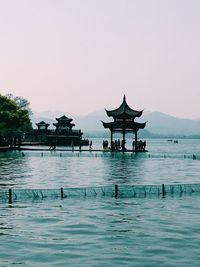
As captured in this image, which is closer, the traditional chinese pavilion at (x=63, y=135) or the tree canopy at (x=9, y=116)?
the tree canopy at (x=9, y=116)

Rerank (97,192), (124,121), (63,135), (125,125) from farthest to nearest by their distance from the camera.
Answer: (63,135) → (124,121) → (125,125) → (97,192)

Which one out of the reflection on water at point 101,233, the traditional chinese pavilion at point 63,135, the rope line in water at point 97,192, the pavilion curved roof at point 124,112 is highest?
the pavilion curved roof at point 124,112

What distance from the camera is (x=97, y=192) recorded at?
1117 inches

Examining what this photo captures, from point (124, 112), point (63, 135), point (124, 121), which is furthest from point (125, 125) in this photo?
point (63, 135)

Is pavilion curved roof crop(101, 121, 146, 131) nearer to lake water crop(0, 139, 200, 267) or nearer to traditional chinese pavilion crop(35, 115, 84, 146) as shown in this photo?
traditional chinese pavilion crop(35, 115, 84, 146)

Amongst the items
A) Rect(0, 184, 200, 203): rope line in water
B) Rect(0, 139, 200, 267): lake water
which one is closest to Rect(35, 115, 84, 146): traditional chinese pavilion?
Rect(0, 184, 200, 203): rope line in water

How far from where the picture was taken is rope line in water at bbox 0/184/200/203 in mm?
26547

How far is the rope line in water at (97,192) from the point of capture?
2655cm

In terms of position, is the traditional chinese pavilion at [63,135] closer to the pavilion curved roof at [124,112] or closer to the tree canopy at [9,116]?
the tree canopy at [9,116]

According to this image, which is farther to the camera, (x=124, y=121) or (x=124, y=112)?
(x=124, y=121)

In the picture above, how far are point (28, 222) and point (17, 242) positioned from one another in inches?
143

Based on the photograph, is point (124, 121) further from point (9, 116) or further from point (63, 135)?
point (63, 135)

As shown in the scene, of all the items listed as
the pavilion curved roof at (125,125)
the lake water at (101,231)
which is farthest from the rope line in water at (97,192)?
the pavilion curved roof at (125,125)

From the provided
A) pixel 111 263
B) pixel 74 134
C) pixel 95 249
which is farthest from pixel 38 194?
pixel 74 134
